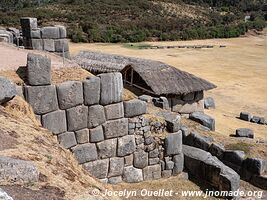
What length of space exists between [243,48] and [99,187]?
48.5 metres

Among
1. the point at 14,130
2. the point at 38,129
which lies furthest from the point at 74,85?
the point at 14,130

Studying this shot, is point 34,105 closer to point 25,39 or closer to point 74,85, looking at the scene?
point 74,85

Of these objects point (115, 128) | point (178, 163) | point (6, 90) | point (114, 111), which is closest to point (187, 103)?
point (178, 163)

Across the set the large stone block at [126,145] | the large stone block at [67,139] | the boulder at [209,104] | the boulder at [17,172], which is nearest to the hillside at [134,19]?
the boulder at [209,104]

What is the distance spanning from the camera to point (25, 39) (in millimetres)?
15242

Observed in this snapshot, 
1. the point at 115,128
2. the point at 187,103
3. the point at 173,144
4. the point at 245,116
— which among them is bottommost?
the point at 245,116

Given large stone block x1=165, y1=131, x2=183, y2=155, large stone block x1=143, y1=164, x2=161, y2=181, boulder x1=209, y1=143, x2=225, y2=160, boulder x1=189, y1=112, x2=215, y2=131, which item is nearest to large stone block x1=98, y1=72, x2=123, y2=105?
large stone block x1=165, y1=131, x2=183, y2=155

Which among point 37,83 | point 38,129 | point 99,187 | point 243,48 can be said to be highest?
point 37,83

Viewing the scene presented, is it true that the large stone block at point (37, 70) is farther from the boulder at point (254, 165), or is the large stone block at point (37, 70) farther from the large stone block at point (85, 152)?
the boulder at point (254, 165)

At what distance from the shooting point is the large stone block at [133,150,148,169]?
10.1 m

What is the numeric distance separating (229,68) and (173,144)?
29.3m

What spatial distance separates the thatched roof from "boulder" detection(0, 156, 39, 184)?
13801 millimetres

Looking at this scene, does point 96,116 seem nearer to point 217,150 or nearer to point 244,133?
point 217,150

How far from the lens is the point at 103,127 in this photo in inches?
368
